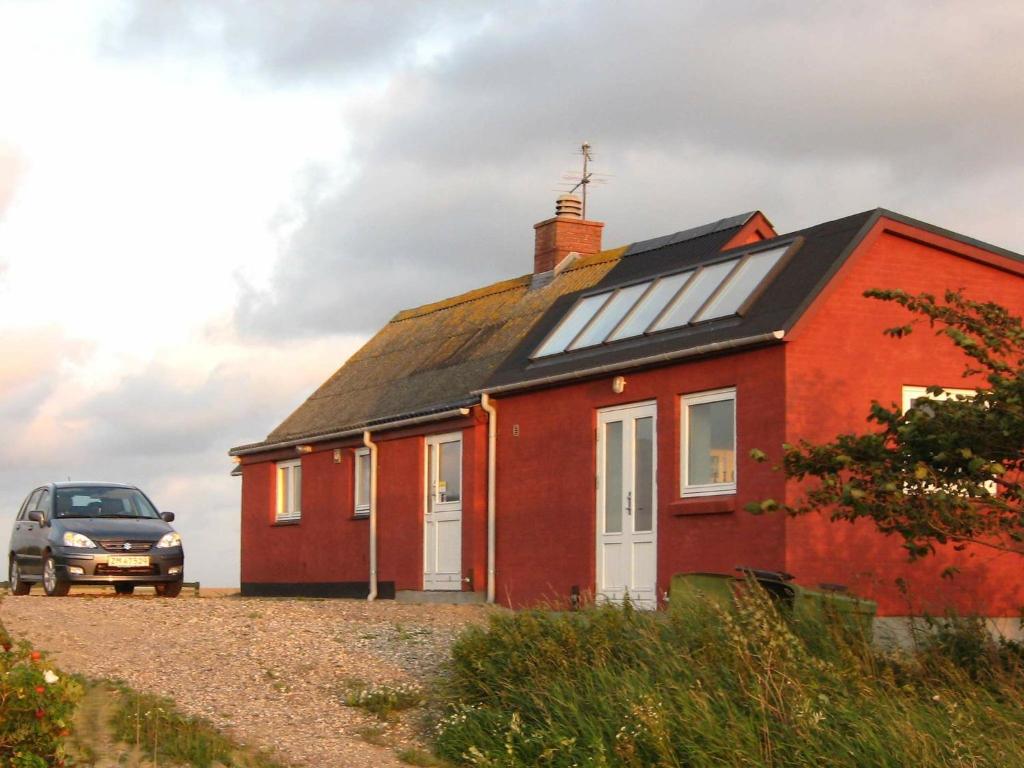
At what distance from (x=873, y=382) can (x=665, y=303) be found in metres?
3.17

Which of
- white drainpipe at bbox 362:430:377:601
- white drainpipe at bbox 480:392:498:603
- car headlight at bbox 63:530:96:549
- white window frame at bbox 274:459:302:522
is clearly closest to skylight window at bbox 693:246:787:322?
white drainpipe at bbox 480:392:498:603

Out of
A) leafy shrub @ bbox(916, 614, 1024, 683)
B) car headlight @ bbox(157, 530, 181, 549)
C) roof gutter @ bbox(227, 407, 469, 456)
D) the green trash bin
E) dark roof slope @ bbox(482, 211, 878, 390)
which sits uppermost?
dark roof slope @ bbox(482, 211, 878, 390)

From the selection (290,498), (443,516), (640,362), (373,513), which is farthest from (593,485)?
(290,498)

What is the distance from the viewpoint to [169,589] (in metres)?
22.4

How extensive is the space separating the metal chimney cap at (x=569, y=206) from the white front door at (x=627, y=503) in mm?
10747

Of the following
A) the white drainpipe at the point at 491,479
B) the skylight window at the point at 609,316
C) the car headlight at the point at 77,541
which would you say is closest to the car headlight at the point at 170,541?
the car headlight at the point at 77,541

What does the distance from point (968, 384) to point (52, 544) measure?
1249 cm

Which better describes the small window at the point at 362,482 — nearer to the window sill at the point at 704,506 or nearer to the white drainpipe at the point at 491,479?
the white drainpipe at the point at 491,479

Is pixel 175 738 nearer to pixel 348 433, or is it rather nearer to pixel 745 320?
pixel 745 320

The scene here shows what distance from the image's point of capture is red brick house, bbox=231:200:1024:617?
1689 cm

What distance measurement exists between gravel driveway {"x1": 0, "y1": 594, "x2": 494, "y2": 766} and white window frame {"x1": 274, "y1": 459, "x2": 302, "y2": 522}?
8991mm

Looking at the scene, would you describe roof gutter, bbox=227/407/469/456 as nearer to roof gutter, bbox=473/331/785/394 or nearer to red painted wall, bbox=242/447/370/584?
red painted wall, bbox=242/447/370/584

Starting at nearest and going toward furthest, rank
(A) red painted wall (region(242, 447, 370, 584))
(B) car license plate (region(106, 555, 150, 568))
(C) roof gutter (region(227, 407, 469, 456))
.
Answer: (B) car license plate (region(106, 555, 150, 568)) < (C) roof gutter (region(227, 407, 469, 456)) < (A) red painted wall (region(242, 447, 370, 584))

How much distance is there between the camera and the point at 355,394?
27719mm
